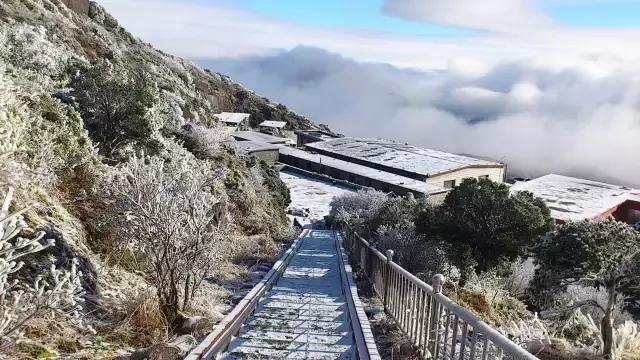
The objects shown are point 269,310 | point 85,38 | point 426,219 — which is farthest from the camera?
point 85,38

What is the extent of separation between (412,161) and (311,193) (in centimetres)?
1692

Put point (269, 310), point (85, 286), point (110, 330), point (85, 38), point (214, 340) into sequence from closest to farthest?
point (214, 340)
point (110, 330)
point (85, 286)
point (269, 310)
point (85, 38)

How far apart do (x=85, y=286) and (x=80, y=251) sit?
2.18ft

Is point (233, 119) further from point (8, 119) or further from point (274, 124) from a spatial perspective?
point (8, 119)

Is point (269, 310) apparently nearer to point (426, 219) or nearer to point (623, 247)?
point (623, 247)

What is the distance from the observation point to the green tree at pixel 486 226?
18.2 meters

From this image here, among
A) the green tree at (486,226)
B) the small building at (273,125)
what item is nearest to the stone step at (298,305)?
the green tree at (486,226)

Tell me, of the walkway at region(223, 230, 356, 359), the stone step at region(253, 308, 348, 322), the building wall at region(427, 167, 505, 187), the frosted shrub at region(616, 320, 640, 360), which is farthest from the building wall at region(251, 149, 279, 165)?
the stone step at region(253, 308, 348, 322)

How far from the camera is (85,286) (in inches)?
272

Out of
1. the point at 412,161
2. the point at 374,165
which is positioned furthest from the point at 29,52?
the point at 412,161

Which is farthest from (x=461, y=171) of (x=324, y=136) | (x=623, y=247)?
(x=623, y=247)

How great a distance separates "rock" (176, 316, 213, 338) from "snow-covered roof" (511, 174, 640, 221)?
43223mm

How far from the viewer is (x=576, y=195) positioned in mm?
56500

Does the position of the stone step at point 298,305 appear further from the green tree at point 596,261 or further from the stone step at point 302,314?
the green tree at point 596,261
